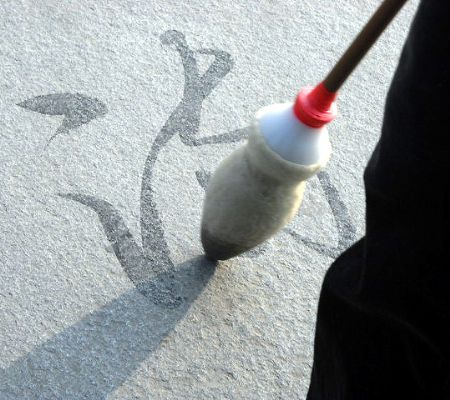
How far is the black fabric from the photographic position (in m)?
0.75

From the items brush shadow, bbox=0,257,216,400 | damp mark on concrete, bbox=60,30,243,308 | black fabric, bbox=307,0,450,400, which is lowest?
brush shadow, bbox=0,257,216,400

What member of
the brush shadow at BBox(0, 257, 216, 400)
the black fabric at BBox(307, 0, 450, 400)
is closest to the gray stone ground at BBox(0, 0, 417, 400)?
the brush shadow at BBox(0, 257, 216, 400)

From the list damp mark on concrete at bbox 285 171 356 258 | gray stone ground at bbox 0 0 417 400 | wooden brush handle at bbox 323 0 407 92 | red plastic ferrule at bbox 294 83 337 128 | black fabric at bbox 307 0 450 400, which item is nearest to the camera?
black fabric at bbox 307 0 450 400

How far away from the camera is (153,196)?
131 centimetres

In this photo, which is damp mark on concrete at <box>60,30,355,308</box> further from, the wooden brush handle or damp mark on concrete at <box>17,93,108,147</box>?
the wooden brush handle

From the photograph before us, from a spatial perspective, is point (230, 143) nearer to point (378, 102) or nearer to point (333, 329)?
point (378, 102)

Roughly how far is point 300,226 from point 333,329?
0.42 m

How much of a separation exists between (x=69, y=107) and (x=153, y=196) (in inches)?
8.3

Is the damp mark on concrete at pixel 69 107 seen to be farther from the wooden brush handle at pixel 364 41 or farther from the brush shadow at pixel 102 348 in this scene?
the wooden brush handle at pixel 364 41

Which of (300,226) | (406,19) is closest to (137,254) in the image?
(300,226)

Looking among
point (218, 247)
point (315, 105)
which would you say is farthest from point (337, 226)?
point (315, 105)

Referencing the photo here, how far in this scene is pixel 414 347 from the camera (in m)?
0.84

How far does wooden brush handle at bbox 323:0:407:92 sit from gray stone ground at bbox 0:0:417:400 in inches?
14.6

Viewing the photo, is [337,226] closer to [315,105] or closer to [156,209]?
[156,209]
